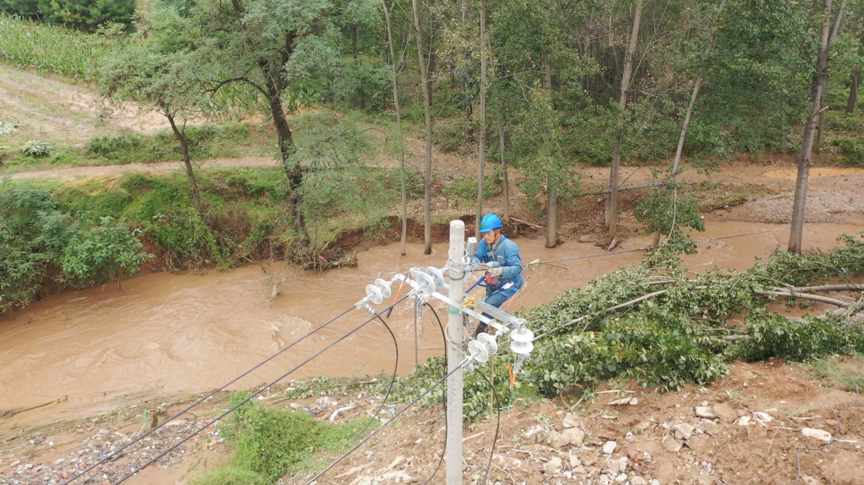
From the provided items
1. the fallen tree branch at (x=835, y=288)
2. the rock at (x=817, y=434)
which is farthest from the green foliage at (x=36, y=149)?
the fallen tree branch at (x=835, y=288)

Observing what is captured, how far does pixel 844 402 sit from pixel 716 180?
47.4 ft

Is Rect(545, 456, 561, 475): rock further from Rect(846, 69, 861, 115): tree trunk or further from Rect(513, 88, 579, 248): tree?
Rect(846, 69, 861, 115): tree trunk

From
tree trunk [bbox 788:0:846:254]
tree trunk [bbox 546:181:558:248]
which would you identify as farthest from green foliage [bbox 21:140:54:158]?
tree trunk [bbox 788:0:846:254]

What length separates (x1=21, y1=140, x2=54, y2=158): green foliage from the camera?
13.6 metres

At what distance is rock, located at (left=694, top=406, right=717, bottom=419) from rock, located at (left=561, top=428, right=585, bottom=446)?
1.16 m

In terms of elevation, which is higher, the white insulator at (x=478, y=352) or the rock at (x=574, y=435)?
the white insulator at (x=478, y=352)

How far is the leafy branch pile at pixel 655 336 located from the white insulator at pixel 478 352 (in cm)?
A: 206

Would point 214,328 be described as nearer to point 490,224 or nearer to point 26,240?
point 26,240

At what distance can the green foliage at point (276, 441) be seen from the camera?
5.89 metres

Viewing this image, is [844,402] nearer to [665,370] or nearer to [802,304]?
[665,370]

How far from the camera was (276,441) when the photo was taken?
611 centimetres

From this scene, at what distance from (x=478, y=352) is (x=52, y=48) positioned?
2201 centimetres

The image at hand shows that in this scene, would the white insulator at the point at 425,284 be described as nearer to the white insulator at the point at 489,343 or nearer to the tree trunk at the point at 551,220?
the white insulator at the point at 489,343

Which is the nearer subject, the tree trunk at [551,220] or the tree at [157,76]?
the tree at [157,76]
